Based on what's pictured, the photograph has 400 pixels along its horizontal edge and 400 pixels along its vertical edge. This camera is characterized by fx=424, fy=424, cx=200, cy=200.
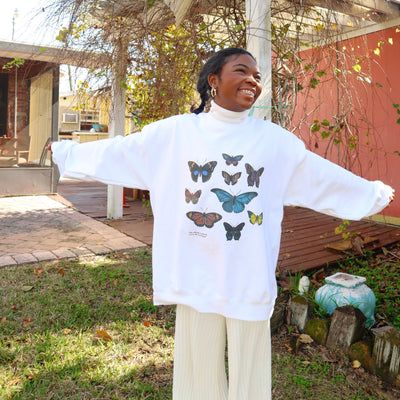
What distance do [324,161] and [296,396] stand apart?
1.35m

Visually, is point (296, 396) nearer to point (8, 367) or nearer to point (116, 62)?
point (8, 367)

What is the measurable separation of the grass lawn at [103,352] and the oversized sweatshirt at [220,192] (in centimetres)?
94

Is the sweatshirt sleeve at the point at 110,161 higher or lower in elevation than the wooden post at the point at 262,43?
lower

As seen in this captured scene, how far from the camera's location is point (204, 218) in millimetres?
1635

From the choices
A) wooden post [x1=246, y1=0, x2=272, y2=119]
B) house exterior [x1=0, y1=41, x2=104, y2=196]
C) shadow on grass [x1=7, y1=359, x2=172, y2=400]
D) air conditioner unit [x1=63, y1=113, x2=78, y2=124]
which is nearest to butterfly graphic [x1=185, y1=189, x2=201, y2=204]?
shadow on grass [x1=7, y1=359, x2=172, y2=400]

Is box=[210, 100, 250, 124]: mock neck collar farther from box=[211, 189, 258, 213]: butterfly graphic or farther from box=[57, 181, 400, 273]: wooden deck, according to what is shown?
box=[57, 181, 400, 273]: wooden deck

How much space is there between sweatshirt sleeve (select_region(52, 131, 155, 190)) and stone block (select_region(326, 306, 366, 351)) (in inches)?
65.6

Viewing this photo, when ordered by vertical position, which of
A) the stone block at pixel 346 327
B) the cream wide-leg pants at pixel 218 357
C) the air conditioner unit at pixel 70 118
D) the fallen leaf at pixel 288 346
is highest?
the air conditioner unit at pixel 70 118

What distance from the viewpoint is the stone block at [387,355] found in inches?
95.7

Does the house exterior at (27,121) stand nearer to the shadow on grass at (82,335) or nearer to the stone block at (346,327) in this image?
the shadow on grass at (82,335)

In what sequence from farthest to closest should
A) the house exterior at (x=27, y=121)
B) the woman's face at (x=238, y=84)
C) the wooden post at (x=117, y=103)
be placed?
the house exterior at (x=27, y=121)
the wooden post at (x=117, y=103)
the woman's face at (x=238, y=84)

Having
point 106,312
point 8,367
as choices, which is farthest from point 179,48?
point 8,367

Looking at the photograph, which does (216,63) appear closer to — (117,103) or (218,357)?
(218,357)

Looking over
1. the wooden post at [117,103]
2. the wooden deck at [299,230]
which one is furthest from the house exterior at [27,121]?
the wooden post at [117,103]
